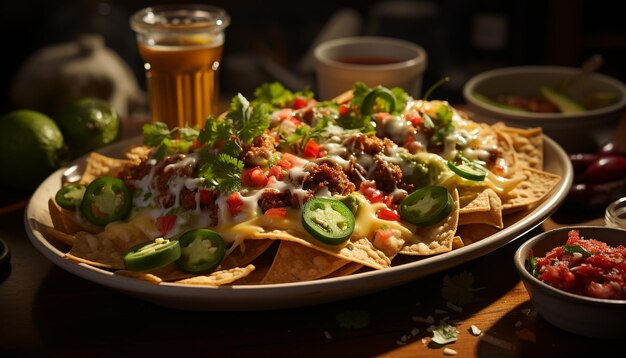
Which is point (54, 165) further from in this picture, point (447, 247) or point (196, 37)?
point (447, 247)

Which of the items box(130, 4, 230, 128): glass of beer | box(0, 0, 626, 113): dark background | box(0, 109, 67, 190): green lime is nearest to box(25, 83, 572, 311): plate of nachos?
box(0, 109, 67, 190): green lime

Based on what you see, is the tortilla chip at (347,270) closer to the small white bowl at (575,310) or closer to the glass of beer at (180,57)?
the small white bowl at (575,310)

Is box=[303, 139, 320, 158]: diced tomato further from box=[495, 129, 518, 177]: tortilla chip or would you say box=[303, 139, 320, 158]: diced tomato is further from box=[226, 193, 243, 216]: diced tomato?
box=[495, 129, 518, 177]: tortilla chip

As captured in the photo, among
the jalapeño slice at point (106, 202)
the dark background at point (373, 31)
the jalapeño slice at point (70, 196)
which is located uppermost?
the jalapeño slice at point (106, 202)

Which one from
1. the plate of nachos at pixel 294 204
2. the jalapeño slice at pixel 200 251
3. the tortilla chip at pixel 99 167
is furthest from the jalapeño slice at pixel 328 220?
the tortilla chip at pixel 99 167

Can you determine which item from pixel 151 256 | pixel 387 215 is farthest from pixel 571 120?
pixel 151 256

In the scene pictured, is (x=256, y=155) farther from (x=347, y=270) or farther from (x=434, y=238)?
(x=434, y=238)
